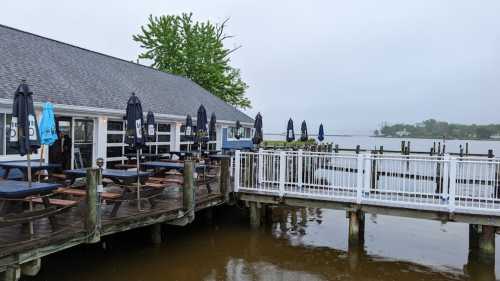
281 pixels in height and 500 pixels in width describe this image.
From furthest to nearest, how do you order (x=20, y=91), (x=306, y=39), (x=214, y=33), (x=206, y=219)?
(x=306, y=39) < (x=214, y=33) < (x=206, y=219) < (x=20, y=91)

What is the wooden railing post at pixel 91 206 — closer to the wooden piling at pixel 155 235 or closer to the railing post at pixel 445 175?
the wooden piling at pixel 155 235

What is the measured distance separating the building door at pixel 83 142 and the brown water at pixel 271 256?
2849 millimetres

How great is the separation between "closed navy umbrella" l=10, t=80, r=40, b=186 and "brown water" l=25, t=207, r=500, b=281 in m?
2.58

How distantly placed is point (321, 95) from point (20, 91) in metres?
71.1

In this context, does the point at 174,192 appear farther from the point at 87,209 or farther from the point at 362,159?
the point at 362,159

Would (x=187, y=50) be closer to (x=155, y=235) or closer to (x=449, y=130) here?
(x=155, y=235)

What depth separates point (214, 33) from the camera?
3434 cm

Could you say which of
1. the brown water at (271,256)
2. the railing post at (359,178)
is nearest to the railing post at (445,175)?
the brown water at (271,256)

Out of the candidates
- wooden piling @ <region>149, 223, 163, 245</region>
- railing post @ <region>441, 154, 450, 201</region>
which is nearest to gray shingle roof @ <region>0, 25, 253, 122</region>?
wooden piling @ <region>149, 223, 163, 245</region>

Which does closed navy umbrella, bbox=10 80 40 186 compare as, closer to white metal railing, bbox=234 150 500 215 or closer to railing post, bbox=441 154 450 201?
white metal railing, bbox=234 150 500 215

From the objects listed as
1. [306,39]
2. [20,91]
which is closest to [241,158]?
[20,91]

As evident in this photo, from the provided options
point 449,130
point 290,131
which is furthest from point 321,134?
point 449,130

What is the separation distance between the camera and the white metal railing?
9.20m

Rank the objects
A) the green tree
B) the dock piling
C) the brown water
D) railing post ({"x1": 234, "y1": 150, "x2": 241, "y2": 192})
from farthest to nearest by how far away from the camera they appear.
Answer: the green tree
railing post ({"x1": 234, "y1": 150, "x2": 241, "y2": 192})
the dock piling
the brown water
